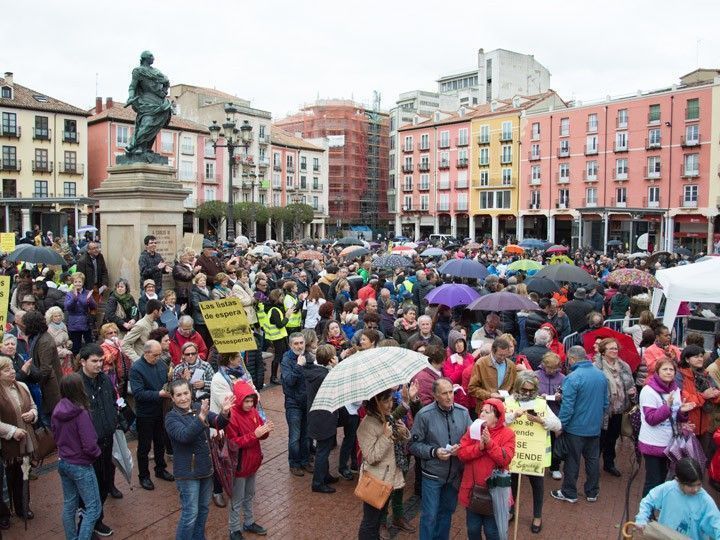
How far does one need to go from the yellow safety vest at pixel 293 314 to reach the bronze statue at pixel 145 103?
4.55 metres

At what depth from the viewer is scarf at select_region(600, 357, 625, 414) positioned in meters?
7.16

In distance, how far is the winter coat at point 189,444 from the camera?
5176 millimetres

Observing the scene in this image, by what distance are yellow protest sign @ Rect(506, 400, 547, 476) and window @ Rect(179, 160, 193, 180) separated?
54.9 metres

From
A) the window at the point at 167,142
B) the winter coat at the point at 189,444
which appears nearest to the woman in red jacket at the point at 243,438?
the winter coat at the point at 189,444

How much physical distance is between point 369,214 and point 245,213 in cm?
2281

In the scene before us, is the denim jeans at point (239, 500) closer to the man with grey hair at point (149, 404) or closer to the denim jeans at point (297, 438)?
the man with grey hair at point (149, 404)

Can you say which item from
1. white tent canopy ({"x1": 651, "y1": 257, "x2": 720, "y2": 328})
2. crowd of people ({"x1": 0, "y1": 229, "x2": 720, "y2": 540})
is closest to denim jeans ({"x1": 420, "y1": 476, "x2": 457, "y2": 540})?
crowd of people ({"x1": 0, "y1": 229, "x2": 720, "y2": 540})

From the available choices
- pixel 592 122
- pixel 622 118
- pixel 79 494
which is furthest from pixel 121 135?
pixel 79 494

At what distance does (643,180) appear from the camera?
5062 centimetres

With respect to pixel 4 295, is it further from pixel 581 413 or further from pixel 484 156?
pixel 484 156

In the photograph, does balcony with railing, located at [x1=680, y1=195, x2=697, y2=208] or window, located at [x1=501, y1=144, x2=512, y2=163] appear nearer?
balcony with railing, located at [x1=680, y1=195, x2=697, y2=208]

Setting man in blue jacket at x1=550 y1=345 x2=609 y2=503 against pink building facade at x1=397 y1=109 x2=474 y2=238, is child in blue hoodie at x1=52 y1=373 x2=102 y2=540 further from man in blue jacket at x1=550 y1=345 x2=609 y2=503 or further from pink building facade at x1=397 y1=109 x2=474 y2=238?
pink building facade at x1=397 y1=109 x2=474 y2=238

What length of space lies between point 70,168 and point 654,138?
1779 inches

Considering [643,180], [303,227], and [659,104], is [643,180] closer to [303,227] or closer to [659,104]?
[659,104]
